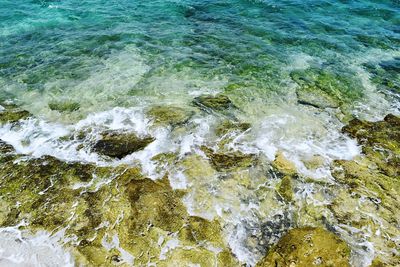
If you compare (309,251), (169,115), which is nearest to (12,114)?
(169,115)

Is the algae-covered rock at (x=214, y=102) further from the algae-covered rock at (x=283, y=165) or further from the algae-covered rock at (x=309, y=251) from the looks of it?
the algae-covered rock at (x=309, y=251)

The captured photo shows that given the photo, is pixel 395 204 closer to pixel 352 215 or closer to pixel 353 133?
pixel 352 215

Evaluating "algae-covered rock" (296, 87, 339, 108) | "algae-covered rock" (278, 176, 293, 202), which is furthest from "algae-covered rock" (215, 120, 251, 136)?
"algae-covered rock" (296, 87, 339, 108)

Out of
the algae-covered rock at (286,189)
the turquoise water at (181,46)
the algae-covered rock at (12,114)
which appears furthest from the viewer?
the turquoise water at (181,46)

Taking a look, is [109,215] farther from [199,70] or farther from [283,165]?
[199,70]

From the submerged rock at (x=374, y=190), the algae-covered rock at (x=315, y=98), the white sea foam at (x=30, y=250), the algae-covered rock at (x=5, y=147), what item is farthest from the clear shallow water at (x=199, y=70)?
the white sea foam at (x=30, y=250)

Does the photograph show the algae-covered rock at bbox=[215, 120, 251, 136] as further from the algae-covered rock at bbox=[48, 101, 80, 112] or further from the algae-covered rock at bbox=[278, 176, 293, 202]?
the algae-covered rock at bbox=[48, 101, 80, 112]
